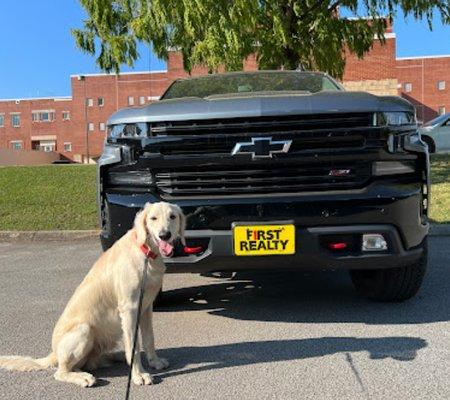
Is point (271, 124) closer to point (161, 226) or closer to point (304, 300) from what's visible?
point (161, 226)

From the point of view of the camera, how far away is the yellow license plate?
418 cm

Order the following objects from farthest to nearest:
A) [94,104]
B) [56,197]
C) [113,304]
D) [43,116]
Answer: [43,116] → [94,104] → [56,197] → [113,304]

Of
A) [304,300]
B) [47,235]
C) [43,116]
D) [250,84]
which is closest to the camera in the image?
[304,300]

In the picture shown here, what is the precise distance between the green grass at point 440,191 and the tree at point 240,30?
3577 millimetres

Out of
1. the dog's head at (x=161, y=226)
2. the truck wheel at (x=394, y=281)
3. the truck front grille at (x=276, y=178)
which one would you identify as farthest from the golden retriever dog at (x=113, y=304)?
the truck wheel at (x=394, y=281)

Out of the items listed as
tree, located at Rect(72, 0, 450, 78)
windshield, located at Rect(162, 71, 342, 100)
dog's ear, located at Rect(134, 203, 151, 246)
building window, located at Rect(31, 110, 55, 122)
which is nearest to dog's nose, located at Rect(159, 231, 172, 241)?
dog's ear, located at Rect(134, 203, 151, 246)

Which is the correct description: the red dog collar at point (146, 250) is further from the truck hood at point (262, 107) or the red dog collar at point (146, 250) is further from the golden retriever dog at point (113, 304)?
the truck hood at point (262, 107)

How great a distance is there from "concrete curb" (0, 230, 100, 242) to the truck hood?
569cm

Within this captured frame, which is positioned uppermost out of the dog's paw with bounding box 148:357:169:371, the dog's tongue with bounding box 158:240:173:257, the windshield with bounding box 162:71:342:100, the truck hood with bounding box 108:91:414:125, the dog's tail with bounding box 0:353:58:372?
the windshield with bounding box 162:71:342:100

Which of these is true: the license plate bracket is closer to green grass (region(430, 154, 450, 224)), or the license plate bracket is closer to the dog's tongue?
the dog's tongue

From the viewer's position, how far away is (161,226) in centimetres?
335

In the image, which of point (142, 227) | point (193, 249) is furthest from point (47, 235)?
point (142, 227)

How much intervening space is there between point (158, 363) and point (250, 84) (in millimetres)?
3243

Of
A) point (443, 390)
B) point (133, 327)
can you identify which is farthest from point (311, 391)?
point (133, 327)
